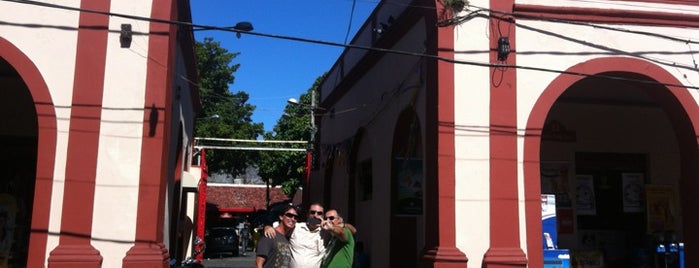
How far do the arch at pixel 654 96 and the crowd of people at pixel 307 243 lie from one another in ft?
12.1

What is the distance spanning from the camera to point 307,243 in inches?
238

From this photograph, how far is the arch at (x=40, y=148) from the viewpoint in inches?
308

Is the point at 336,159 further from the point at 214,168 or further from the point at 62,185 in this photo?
the point at 214,168

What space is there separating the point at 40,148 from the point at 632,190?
10486mm

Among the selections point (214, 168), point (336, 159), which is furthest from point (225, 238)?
point (336, 159)

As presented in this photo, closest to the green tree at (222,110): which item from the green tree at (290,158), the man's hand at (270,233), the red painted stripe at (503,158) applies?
the green tree at (290,158)

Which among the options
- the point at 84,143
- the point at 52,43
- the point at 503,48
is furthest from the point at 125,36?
the point at 503,48

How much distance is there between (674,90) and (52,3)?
890cm

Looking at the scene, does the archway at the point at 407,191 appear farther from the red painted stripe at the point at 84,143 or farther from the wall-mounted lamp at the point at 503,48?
the red painted stripe at the point at 84,143

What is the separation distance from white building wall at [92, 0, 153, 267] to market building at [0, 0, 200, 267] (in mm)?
13

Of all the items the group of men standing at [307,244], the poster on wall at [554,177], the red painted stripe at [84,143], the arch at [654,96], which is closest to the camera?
the group of men standing at [307,244]

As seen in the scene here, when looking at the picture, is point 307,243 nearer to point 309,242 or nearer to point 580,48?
point 309,242

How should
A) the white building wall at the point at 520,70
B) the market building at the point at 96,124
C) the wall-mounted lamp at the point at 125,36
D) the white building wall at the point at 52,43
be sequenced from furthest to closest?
the white building wall at the point at 520,70, the wall-mounted lamp at the point at 125,36, the white building wall at the point at 52,43, the market building at the point at 96,124

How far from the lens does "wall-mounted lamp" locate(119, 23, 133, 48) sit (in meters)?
8.38
